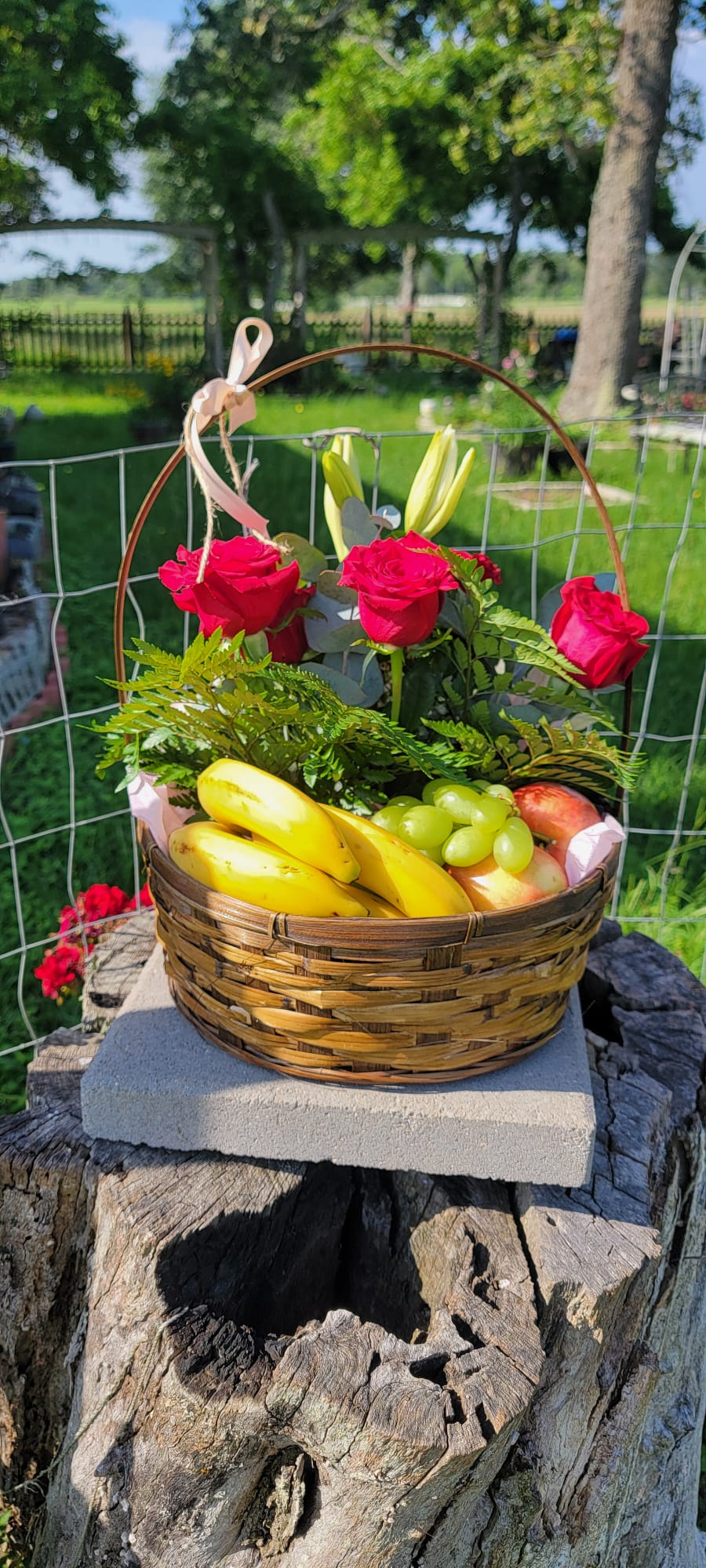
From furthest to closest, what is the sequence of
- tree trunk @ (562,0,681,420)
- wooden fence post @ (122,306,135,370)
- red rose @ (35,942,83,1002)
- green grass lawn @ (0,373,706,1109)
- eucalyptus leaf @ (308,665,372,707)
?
wooden fence post @ (122,306,135,370)
tree trunk @ (562,0,681,420)
green grass lawn @ (0,373,706,1109)
red rose @ (35,942,83,1002)
eucalyptus leaf @ (308,665,372,707)

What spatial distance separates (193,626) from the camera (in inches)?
216

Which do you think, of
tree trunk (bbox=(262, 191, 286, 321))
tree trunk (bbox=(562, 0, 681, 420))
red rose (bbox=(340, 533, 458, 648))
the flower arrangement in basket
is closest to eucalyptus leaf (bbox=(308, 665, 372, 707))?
the flower arrangement in basket

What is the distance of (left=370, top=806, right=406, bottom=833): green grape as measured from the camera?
1.15 m

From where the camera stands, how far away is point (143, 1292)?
117 centimetres

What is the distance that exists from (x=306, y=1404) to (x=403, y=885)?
513 mm

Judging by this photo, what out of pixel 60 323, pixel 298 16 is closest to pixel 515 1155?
pixel 60 323

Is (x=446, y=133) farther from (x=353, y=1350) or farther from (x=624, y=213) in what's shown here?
(x=353, y=1350)

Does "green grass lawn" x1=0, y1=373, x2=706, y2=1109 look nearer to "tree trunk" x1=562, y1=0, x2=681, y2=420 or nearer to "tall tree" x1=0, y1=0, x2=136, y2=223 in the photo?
"tree trunk" x1=562, y1=0, x2=681, y2=420

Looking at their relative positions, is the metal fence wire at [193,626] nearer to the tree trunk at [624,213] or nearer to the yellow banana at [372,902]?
the yellow banana at [372,902]

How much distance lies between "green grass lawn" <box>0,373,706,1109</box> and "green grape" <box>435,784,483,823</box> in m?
0.43

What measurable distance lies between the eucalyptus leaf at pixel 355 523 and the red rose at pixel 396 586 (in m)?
0.19

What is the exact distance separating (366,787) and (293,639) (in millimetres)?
223

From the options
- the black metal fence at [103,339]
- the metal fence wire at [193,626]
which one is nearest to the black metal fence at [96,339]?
the black metal fence at [103,339]

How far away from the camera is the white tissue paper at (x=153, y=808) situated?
48.3 inches
